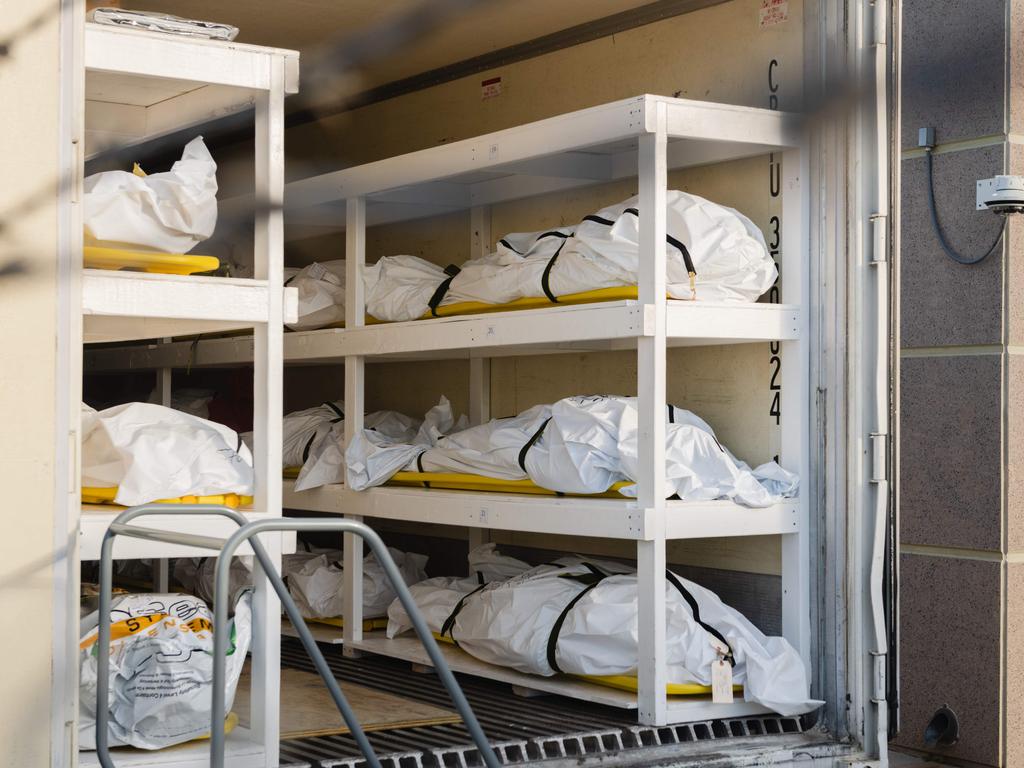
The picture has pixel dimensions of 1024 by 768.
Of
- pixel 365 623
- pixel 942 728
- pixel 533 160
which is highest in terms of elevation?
pixel 533 160

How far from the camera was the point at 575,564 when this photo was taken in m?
4.73

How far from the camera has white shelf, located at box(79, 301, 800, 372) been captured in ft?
13.2

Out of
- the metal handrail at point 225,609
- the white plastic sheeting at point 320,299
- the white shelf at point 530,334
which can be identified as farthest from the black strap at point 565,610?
the white plastic sheeting at point 320,299

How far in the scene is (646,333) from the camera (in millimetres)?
3902

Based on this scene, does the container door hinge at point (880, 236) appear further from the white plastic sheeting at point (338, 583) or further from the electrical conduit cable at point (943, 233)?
the white plastic sheeting at point (338, 583)

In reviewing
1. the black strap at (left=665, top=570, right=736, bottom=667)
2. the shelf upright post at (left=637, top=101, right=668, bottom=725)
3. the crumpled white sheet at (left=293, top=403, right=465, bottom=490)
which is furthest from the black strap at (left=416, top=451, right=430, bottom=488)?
the shelf upright post at (left=637, top=101, right=668, bottom=725)

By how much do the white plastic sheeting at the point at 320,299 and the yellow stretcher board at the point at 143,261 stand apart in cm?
225

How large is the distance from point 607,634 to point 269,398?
1417 millimetres

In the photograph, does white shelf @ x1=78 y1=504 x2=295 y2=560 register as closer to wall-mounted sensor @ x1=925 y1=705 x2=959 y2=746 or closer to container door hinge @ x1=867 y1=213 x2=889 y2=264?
container door hinge @ x1=867 y1=213 x2=889 y2=264

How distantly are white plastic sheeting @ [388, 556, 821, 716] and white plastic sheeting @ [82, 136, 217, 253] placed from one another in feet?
5.89

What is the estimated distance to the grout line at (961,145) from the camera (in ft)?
15.0

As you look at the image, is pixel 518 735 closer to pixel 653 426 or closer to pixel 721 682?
pixel 721 682

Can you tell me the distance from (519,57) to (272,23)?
107 centimetres


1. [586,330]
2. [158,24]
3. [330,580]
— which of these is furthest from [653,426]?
[330,580]
